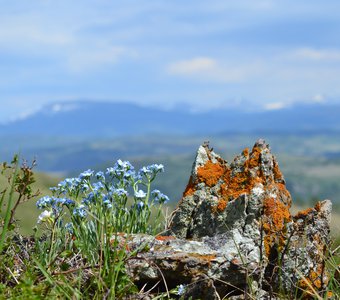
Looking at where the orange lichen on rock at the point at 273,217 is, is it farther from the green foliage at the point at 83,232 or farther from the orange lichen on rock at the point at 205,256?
the orange lichen on rock at the point at 205,256

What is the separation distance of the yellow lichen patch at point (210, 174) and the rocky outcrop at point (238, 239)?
16mm

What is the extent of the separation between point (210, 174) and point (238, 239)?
1960 millimetres

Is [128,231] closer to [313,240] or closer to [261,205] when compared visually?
[261,205]

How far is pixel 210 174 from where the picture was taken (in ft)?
32.6

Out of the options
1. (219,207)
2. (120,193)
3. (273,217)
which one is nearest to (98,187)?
(120,193)

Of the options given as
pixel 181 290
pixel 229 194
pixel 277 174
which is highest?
pixel 277 174

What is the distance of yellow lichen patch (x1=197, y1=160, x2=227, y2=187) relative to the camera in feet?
32.3

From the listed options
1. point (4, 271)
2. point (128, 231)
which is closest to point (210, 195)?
point (128, 231)

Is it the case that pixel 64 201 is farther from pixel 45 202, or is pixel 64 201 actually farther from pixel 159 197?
pixel 159 197

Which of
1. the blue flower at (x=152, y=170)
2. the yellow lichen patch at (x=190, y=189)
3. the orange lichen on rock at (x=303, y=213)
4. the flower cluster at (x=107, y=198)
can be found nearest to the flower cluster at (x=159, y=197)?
the flower cluster at (x=107, y=198)

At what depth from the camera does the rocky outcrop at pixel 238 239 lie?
24.3ft

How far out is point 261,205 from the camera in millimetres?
8672

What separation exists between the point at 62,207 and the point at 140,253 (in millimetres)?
1691

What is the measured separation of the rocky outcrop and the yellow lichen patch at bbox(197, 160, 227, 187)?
16 mm
